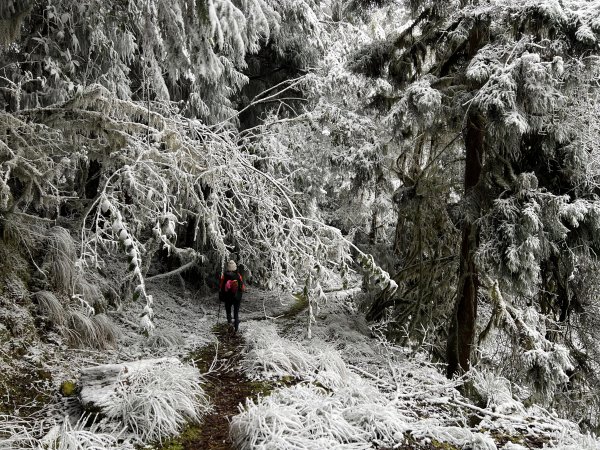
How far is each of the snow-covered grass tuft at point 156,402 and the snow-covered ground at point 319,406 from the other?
0.02 m

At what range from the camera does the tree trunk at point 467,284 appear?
21.9ft

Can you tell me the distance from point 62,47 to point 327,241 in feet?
14.4

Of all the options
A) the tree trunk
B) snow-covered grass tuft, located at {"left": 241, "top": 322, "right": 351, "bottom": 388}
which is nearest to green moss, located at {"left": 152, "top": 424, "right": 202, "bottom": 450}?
snow-covered grass tuft, located at {"left": 241, "top": 322, "right": 351, "bottom": 388}

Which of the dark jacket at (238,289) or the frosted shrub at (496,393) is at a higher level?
the dark jacket at (238,289)

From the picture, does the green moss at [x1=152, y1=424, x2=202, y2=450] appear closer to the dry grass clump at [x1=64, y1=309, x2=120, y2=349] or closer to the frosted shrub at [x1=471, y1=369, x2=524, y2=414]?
the dry grass clump at [x1=64, y1=309, x2=120, y2=349]

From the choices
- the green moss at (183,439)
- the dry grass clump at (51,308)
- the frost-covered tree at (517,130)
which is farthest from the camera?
the dry grass clump at (51,308)

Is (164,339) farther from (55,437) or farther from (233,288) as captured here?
(55,437)

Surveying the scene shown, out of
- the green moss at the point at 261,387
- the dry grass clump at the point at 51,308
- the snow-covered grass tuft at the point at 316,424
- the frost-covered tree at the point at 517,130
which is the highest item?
the frost-covered tree at the point at 517,130

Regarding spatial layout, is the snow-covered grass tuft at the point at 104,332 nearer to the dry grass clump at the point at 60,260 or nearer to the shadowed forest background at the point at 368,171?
the shadowed forest background at the point at 368,171

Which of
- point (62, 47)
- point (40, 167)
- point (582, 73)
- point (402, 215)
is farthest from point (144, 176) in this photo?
point (582, 73)

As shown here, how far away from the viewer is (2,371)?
5129 mm

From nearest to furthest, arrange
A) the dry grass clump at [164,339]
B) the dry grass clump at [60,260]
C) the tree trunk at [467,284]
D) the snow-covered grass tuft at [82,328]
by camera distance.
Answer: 1. the snow-covered grass tuft at [82,328]
2. the tree trunk at [467,284]
3. the dry grass clump at [60,260]
4. the dry grass clump at [164,339]

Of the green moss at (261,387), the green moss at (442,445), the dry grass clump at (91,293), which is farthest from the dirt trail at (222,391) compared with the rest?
the green moss at (442,445)

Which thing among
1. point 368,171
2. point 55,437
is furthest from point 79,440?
point 368,171
